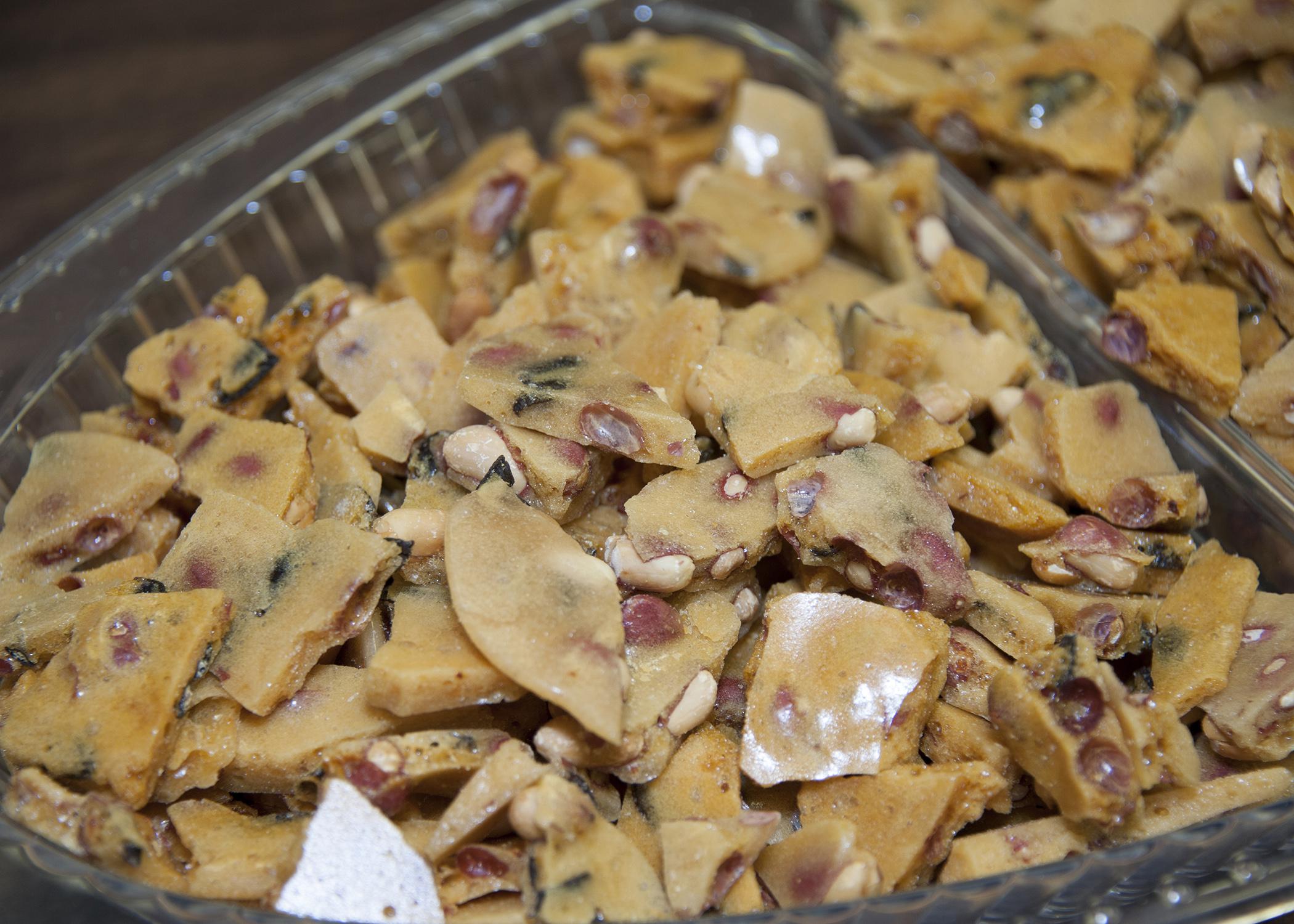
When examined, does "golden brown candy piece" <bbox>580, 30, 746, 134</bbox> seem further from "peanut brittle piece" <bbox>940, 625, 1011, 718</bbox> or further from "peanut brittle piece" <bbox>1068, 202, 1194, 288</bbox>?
"peanut brittle piece" <bbox>940, 625, 1011, 718</bbox>

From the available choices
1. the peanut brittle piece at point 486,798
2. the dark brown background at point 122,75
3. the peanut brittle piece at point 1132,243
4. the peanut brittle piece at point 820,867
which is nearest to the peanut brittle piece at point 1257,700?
the peanut brittle piece at point 820,867

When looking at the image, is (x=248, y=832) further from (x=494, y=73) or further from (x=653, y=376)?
(x=494, y=73)

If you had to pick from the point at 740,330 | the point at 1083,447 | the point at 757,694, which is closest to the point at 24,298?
the point at 740,330

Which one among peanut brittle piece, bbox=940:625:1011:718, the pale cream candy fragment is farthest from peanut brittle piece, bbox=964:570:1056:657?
the pale cream candy fragment

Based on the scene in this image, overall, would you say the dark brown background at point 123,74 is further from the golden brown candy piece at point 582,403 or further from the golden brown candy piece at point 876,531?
the golden brown candy piece at point 876,531

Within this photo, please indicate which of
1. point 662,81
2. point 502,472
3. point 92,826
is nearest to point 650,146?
point 662,81

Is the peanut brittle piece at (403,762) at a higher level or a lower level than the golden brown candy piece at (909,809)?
higher
